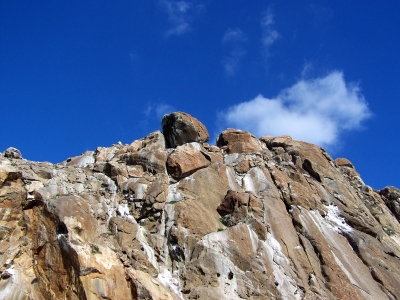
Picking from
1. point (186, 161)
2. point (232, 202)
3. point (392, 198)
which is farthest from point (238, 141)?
point (392, 198)

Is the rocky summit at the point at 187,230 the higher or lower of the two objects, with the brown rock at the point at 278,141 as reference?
lower

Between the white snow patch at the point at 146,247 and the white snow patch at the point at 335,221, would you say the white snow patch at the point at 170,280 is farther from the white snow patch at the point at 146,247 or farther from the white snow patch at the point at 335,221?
the white snow patch at the point at 335,221

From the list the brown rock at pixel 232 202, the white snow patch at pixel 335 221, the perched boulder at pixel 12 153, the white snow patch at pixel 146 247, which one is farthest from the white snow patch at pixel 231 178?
the perched boulder at pixel 12 153

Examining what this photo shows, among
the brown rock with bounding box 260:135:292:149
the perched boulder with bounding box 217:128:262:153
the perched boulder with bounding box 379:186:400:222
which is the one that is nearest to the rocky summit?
the perched boulder with bounding box 217:128:262:153

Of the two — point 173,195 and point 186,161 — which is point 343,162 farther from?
point 173,195

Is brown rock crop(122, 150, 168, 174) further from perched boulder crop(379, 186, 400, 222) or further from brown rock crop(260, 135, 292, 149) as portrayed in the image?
perched boulder crop(379, 186, 400, 222)

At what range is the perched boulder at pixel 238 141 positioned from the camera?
1576 inches

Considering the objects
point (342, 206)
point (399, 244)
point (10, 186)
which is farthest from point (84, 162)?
point (399, 244)

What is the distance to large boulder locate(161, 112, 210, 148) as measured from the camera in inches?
1594

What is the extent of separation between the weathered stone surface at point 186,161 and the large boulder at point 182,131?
231 inches

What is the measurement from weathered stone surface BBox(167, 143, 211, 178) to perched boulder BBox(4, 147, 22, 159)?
404 inches

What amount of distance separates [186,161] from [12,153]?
11.9 m

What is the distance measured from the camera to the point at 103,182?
29656 mm

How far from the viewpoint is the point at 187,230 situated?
87.1ft
